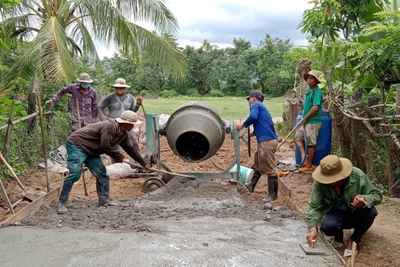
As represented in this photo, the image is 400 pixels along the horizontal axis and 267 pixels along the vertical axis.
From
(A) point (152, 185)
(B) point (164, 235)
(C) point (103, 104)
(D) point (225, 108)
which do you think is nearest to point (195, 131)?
(A) point (152, 185)

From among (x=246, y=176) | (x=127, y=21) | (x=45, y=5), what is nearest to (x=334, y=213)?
(x=246, y=176)

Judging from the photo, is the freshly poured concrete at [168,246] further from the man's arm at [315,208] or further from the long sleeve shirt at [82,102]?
the long sleeve shirt at [82,102]

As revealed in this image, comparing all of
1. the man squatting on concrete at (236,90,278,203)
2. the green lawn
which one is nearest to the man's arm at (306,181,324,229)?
the man squatting on concrete at (236,90,278,203)

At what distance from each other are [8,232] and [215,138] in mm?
3147

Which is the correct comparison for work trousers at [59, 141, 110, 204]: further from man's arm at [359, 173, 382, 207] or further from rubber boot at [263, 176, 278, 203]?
man's arm at [359, 173, 382, 207]

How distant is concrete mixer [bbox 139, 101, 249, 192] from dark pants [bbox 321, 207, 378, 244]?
8.53 ft

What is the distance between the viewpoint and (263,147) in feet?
21.7

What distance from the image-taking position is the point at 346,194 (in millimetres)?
4438

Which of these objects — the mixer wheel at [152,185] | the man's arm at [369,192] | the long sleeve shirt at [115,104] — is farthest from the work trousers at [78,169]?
the man's arm at [369,192]

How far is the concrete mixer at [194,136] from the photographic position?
6992 mm

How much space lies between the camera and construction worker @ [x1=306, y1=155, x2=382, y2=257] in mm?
4312

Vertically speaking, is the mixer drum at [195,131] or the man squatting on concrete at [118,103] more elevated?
the man squatting on concrete at [118,103]

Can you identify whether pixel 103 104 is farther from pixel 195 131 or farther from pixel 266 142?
pixel 266 142

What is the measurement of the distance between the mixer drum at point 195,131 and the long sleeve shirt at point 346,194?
262cm
